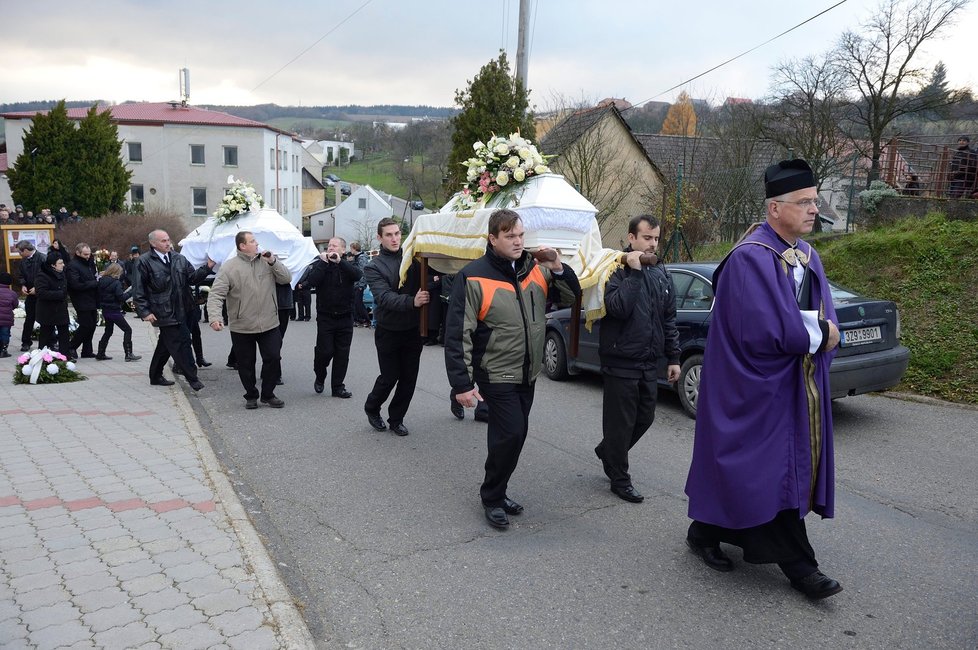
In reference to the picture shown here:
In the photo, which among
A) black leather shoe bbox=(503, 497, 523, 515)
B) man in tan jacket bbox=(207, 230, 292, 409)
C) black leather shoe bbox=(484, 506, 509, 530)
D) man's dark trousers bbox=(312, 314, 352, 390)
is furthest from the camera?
man's dark trousers bbox=(312, 314, 352, 390)

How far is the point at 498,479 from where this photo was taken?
5.13m

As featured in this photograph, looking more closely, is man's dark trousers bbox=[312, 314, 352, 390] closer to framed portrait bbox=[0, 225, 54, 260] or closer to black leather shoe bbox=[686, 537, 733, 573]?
black leather shoe bbox=[686, 537, 733, 573]

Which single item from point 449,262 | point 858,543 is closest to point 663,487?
point 858,543

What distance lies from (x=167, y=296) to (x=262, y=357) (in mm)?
1751

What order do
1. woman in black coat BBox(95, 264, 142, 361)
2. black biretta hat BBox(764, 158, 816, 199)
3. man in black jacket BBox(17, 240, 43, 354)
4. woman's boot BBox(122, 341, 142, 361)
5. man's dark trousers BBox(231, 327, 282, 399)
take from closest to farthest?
1. black biretta hat BBox(764, 158, 816, 199)
2. man's dark trousers BBox(231, 327, 282, 399)
3. man in black jacket BBox(17, 240, 43, 354)
4. woman in black coat BBox(95, 264, 142, 361)
5. woman's boot BBox(122, 341, 142, 361)

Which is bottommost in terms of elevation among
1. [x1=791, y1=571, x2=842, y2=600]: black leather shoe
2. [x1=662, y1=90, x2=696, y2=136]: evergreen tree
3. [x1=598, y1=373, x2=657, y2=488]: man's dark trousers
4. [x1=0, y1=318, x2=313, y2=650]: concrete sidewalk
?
[x1=0, y1=318, x2=313, y2=650]: concrete sidewalk

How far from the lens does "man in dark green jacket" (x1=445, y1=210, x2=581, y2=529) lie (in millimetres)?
4941

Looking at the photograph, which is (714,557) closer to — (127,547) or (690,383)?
(127,547)

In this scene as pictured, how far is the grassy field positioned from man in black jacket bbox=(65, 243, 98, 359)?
37.5 feet

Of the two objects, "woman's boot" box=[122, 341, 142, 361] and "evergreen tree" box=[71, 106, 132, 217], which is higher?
"evergreen tree" box=[71, 106, 132, 217]

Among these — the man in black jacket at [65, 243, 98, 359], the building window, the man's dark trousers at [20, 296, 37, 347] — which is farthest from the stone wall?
the building window

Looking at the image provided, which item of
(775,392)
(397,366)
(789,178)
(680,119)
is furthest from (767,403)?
(680,119)

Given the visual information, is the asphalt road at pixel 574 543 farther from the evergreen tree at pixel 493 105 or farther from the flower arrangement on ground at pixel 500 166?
the evergreen tree at pixel 493 105

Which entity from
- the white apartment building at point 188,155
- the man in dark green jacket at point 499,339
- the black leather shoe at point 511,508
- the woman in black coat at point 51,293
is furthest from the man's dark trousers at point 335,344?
the white apartment building at point 188,155
